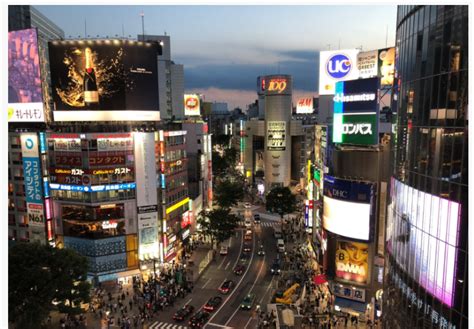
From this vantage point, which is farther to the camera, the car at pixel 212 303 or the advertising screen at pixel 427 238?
the car at pixel 212 303

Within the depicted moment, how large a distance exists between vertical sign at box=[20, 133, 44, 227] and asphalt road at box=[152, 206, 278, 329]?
19660mm

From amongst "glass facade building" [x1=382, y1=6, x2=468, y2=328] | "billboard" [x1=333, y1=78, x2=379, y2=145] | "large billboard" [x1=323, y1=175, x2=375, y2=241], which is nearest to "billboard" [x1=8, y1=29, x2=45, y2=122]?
"billboard" [x1=333, y1=78, x2=379, y2=145]

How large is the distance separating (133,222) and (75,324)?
13.3 meters

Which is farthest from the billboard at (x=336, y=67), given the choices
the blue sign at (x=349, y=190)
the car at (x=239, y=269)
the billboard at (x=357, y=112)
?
the car at (x=239, y=269)

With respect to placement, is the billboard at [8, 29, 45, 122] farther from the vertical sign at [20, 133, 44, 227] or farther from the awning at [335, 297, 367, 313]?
the awning at [335, 297, 367, 313]

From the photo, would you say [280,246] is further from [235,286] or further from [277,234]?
[235,286]

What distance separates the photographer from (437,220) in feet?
60.5

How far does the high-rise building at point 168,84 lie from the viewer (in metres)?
87.0

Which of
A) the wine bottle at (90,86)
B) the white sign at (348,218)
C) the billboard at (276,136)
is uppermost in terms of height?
the wine bottle at (90,86)

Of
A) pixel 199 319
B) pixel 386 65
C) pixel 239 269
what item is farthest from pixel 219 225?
pixel 386 65

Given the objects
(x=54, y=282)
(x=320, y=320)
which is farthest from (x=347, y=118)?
(x=54, y=282)

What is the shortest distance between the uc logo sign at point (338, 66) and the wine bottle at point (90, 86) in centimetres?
3036

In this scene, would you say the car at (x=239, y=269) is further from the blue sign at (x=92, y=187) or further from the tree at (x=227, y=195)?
the tree at (x=227, y=195)

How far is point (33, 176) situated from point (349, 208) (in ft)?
116
